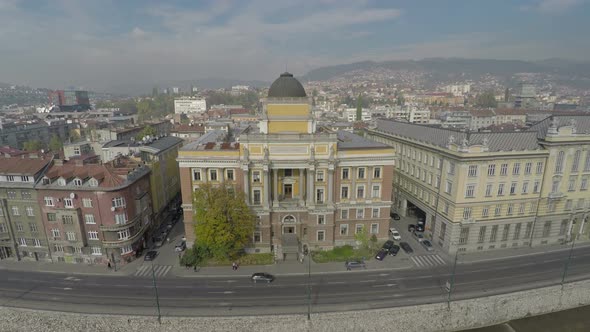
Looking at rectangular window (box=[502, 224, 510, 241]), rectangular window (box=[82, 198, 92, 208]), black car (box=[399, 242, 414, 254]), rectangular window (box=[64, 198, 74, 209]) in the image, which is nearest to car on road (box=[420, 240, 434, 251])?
black car (box=[399, 242, 414, 254])

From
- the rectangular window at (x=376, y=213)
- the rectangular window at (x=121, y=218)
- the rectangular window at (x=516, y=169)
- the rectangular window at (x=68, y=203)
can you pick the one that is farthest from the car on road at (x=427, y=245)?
the rectangular window at (x=68, y=203)

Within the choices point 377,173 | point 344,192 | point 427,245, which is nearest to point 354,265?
point 344,192

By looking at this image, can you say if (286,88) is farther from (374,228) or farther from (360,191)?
(374,228)

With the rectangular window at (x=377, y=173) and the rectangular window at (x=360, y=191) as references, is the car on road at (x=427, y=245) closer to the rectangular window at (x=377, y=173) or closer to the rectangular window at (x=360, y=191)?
the rectangular window at (x=360, y=191)

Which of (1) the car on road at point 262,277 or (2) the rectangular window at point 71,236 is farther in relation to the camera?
(2) the rectangular window at point 71,236

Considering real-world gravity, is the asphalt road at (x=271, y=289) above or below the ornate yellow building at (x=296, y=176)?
below

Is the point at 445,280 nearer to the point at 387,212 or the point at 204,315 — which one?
the point at 387,212

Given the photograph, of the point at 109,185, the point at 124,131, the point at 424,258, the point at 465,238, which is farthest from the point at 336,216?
the point at 124,131

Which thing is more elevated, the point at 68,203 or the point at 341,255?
the point at 68,203
